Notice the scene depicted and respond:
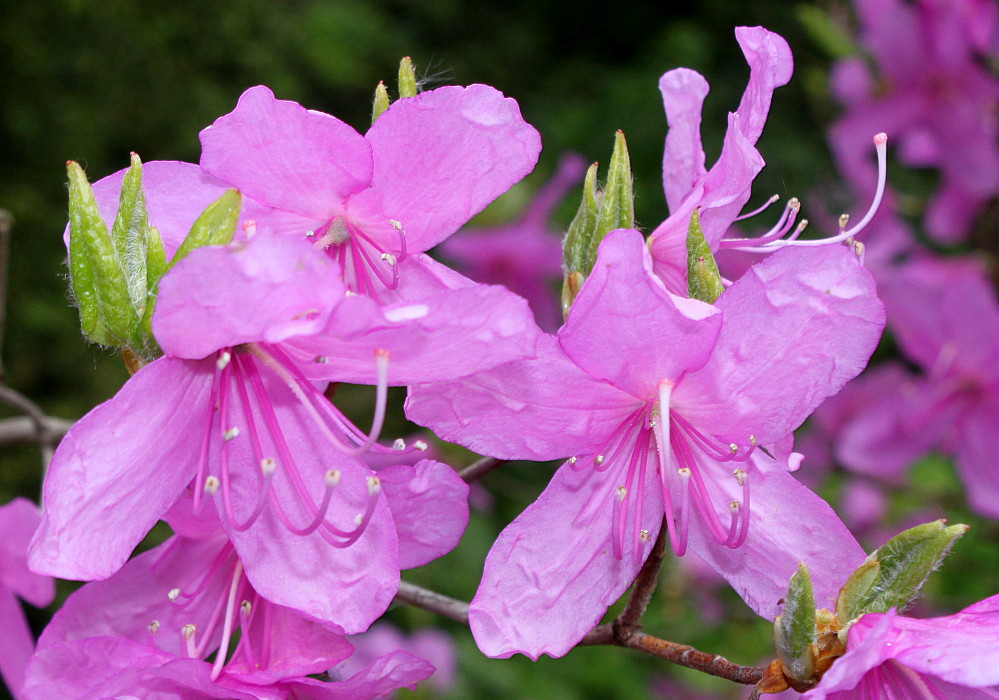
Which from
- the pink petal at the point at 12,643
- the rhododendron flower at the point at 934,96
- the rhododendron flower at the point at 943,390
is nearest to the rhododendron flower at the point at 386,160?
the pink petal at the point at 12,643

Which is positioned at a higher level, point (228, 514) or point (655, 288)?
point (655, 288)

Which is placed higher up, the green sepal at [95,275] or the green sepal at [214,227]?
the green sepal at [214,227]

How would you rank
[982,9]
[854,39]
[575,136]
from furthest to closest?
1. [575,136]
2. [854,39]
3. [982,9]

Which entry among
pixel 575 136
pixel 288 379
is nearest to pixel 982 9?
pixel 575 136

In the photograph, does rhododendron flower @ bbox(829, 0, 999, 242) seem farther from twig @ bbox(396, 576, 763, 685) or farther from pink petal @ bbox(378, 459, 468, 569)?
pink petal @ bbox(378, 459, 468, 569)

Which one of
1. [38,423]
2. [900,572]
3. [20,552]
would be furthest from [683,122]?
[38,423]

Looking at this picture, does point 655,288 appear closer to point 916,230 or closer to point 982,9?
point 982,9

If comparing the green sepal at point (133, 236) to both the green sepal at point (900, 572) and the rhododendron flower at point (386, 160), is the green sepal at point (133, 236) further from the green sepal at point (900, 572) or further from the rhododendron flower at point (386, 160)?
the green sepal at point (900, 572)

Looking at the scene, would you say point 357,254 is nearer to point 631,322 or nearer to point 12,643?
point 631,322
